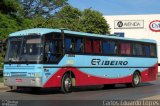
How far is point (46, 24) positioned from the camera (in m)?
45.7

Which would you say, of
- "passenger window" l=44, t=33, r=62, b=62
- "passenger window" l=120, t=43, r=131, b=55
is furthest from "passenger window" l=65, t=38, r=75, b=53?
"passenger window" l=120, t=43, r=131, b=55

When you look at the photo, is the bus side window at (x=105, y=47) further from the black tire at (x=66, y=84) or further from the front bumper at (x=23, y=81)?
the front bumper at (x=23, y=81)

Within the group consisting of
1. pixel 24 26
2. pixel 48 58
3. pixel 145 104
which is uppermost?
pixel 24 26

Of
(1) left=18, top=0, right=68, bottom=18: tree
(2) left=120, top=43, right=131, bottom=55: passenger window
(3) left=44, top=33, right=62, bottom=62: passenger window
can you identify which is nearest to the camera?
(3) left=44, top=33, right=62, bottom=62: passenger window

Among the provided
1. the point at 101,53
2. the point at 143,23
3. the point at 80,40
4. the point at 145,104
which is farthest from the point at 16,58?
the point at 143,23

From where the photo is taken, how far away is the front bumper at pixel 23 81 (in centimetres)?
2056

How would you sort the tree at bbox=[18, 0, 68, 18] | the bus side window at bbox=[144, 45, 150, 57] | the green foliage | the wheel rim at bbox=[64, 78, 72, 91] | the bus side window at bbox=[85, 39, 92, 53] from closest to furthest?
the wheel rim at bbox=[64, 78, 72, 91] → the bus side window at bbox=[85, 39, 92, 53] → the bus side window at bbox=[144, 45, 150, 57] → the green foliage → the tree at bbox=[18, 0, 68, 18]

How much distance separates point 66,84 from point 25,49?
8.50 feet

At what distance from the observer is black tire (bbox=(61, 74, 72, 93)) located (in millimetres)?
21830

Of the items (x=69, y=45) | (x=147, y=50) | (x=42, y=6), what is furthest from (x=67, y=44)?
(x=42, y=6)

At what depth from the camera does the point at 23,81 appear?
2095cm

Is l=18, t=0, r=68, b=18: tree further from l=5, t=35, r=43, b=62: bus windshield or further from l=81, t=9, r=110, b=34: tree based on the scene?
l=5, t=35, r=43, b=62: bus windshield

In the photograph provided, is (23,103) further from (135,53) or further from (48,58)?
(135,53)

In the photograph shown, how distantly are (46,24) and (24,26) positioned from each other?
1051cm
